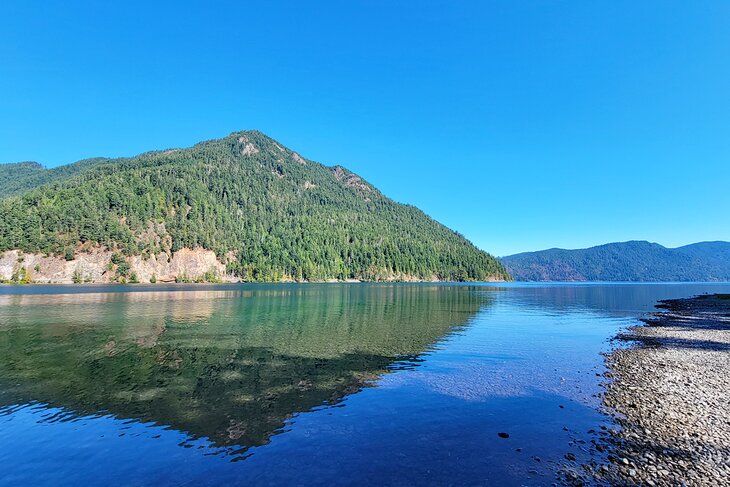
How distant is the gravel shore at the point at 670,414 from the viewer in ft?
40.5

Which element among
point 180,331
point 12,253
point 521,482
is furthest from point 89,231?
point 521,482

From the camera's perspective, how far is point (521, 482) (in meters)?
12.1

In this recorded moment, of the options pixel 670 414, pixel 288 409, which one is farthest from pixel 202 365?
pixel 670 414

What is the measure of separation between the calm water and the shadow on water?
15 centimetres

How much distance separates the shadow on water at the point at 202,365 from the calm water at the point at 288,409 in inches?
5.9

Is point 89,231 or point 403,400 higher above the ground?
point 89,231

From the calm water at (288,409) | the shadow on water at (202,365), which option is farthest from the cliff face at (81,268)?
the calm water at (288,409)

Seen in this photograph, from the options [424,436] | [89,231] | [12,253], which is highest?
[89,231]

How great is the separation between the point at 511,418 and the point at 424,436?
16.4ft

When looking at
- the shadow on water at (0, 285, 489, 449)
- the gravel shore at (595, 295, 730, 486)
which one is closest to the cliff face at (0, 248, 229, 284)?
the shadow on water at (0, 285, 489, 449)

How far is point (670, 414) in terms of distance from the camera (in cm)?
1756

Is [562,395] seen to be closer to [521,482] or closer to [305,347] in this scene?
[521,482]

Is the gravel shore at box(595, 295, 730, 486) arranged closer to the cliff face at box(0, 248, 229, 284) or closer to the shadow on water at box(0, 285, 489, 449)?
the shadow on water at box(0, 285, 489, 449)

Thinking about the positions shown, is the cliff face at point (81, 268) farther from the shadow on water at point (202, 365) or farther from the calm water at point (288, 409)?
the calm water at point (288, 409)
